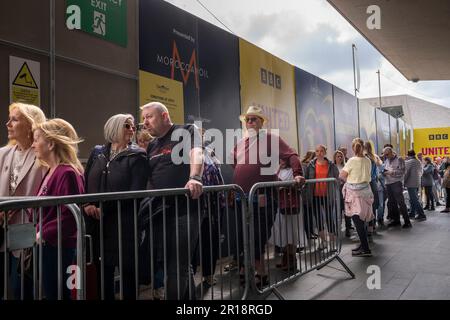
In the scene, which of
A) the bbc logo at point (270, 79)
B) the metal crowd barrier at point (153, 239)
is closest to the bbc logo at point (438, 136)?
the bbc logo at point (270, 79)

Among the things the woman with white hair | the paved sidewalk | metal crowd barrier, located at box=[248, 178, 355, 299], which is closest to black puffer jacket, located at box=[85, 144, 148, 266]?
the woman with white hair

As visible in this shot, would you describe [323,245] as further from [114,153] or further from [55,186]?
[55,186]

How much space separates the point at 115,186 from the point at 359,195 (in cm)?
394

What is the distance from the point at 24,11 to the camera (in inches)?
139

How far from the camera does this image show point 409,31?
880 cm

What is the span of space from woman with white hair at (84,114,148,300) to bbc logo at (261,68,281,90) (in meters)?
4.64

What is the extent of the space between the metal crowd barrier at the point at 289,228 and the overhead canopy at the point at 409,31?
3809 millimetres

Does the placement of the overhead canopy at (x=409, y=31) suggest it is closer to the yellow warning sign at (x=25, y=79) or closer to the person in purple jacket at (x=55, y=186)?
the yellow warning sign at (x=25, y=79)

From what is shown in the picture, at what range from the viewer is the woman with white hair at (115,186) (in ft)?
8.43

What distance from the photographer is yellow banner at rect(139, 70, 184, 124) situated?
15.5ft
